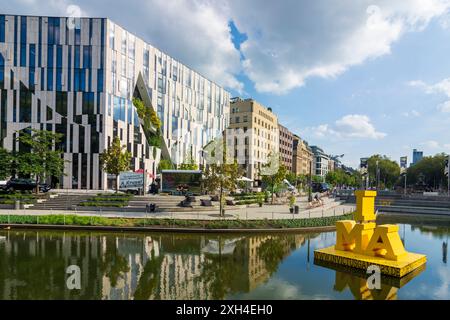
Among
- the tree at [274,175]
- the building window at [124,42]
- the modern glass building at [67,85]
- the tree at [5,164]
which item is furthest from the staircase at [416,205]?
the tree at [5,164]

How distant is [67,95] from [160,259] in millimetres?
43275

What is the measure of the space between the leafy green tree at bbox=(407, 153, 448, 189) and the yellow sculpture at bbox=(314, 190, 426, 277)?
84099mm

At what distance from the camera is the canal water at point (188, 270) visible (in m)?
10.9

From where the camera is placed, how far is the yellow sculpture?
526 inches

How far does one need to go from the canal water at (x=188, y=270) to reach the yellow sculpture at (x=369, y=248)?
571mm

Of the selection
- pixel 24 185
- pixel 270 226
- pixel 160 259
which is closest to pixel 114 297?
pixel 160 259

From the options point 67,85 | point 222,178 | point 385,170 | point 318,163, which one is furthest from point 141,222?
point 318,163

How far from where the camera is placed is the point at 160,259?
15125 millimetres

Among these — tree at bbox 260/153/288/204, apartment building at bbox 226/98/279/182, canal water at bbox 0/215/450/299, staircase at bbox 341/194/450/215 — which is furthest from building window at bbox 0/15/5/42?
staircase at bbox 341/194/450/215

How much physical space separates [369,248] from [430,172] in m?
88.8

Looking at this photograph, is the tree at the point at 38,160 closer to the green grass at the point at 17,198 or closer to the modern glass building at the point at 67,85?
the green grass at the point at 17,198

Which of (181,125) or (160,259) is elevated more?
(181,125)

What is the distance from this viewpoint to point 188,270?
13.4m
